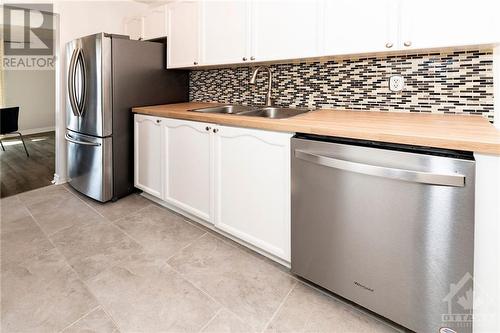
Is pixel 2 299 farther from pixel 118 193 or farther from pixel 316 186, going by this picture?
pixel 316 186

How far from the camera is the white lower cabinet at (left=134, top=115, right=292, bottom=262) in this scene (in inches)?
65.4

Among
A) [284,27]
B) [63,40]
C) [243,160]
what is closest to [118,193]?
[243,160]

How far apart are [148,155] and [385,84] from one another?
79.1 inches

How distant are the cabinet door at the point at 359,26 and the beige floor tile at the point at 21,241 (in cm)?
229

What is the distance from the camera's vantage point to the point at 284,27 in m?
1.96

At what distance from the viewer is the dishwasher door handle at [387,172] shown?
41.9 inches

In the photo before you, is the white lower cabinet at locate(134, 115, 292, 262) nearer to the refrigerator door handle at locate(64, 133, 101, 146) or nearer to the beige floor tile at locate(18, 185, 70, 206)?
the refrigerator door handle at locate(64, 133, 101, 146)

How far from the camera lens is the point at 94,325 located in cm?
131

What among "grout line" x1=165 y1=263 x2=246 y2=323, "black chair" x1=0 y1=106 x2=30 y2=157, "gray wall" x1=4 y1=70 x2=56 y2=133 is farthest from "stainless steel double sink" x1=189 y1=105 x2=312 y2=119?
"gray wall" x1=4 y1=70 x2=56 y2=133

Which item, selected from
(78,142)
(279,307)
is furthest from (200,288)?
(78,142)

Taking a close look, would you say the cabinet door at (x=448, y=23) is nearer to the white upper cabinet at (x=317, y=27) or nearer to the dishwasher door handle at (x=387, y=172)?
the white upper cabinet at (x=317, y=27)

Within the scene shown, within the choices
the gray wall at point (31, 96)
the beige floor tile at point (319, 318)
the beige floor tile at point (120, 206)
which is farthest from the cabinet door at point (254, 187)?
the gray wall at point (31, 96)

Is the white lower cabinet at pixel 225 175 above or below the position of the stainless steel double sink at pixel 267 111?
below

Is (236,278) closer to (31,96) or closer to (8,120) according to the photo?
(8,120)
